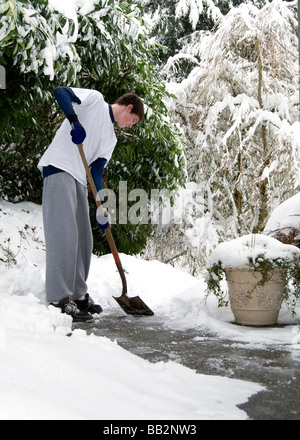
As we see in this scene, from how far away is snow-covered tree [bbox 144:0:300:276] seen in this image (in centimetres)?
623

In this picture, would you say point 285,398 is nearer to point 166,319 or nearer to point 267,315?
point 267,315

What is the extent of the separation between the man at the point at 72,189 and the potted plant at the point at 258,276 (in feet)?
2.88

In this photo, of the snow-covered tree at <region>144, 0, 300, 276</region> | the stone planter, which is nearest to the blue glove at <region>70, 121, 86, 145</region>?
the stone planter

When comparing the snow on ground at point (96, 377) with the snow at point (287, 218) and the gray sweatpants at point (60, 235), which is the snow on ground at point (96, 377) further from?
the snow at point (287, 218)

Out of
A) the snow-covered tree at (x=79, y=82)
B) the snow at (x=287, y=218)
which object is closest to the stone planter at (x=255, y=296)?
the snow at (x=287, y=218)

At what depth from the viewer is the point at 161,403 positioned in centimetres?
153

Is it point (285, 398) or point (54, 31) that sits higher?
point (54, 31)

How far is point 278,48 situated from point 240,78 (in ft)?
2.01

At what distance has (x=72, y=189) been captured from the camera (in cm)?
309

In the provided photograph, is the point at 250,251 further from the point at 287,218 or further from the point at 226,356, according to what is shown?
the point at 226,356

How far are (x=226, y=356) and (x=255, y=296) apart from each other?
80 cm

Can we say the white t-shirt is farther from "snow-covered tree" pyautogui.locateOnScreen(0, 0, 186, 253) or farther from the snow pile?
the snow pile

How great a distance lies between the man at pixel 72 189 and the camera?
9.89 ft

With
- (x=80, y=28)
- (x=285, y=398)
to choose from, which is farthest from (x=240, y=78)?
(x=285, y=398)
